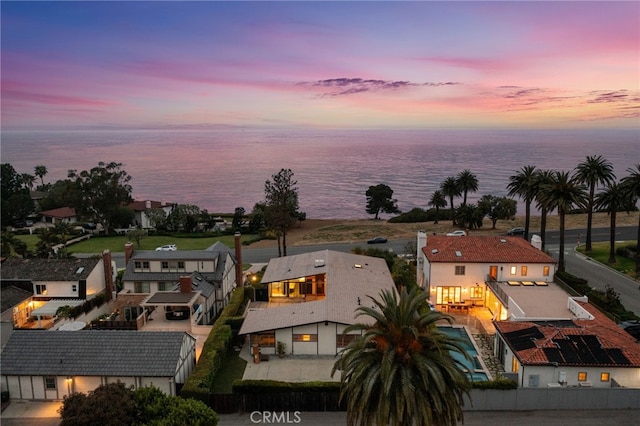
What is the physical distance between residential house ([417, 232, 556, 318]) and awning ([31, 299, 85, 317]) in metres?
32.4

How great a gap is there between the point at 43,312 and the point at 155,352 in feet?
57.2

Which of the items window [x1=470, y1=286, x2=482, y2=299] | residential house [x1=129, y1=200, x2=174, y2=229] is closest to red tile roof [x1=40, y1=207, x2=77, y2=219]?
residential house [x1=129, y1=200, x2=174, y2=229]

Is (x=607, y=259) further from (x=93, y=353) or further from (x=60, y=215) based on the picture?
(x=60, y=215)

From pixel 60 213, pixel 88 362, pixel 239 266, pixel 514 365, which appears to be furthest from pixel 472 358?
pixel 60 213

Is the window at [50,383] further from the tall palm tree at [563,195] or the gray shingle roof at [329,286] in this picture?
the tall palm tree at [563,195]

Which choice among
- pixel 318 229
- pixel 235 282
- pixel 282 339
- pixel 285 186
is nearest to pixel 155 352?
pixel 282 339

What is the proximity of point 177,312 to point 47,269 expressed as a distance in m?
14.8

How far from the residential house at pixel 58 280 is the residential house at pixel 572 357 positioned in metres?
36.4

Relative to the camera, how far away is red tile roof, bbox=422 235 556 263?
45000 mm

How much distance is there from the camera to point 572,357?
98.0ft

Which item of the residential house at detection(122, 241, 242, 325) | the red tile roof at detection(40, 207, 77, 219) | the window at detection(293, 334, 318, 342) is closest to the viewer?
the window at detection(293, 334, 318, 342)

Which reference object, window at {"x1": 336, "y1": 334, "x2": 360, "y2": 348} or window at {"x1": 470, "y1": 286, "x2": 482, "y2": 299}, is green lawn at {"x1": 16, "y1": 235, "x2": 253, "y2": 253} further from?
window at {"x1": 336, "y1": 334, "x2": 360, "y2": 348}

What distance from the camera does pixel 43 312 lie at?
139ft

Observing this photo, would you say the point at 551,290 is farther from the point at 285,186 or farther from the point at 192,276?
the point at 285,186
